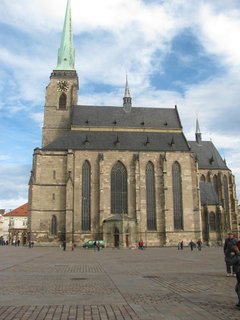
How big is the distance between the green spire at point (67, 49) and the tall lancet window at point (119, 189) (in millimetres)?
21980

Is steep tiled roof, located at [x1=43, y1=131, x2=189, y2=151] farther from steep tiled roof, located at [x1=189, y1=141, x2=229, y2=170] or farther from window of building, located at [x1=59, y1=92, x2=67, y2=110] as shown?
steep tiled roof, located at [x1=189, y1=141, x2=229, y2=170]

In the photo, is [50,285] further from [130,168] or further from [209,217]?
[209,217]

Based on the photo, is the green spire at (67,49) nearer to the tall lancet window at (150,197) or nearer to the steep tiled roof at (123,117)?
the steep tiled roof at (123,117)

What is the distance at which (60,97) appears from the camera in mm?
62031

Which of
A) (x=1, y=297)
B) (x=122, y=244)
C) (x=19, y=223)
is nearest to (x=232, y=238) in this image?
(x=1, y=297)

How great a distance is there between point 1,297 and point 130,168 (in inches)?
1759

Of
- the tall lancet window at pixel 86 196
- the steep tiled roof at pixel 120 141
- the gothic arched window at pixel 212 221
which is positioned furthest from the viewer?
the gothic arched window at pixel 212 221

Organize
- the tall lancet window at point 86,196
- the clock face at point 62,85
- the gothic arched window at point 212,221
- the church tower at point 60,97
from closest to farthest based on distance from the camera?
the tall lancet window at point 86,196 < the gothic arched window at point 212,221 < the church tower at point 60,97 < the clock face at point 62,85

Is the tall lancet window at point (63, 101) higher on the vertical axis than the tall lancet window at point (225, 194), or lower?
higher

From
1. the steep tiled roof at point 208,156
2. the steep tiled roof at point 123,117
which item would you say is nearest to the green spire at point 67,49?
the steep tiled roof at point 123,117

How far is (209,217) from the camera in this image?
57094mm

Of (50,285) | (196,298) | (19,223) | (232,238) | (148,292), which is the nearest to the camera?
(196,298)

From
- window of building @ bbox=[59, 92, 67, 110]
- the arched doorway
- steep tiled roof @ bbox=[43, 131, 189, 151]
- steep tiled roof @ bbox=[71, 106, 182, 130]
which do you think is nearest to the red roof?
window of building @ bbox=[59, 92, 67, 110]

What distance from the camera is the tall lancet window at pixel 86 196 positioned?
166ft
